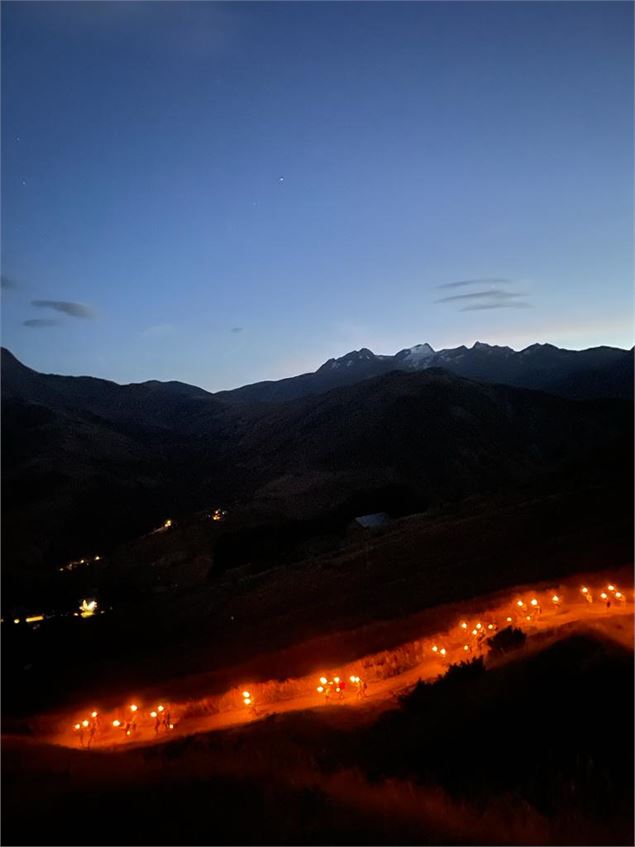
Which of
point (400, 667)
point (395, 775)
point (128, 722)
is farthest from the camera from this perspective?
point (400, 667)

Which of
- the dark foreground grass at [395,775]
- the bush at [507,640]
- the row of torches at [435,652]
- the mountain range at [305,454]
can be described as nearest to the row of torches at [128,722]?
the row of torches at [435,652]

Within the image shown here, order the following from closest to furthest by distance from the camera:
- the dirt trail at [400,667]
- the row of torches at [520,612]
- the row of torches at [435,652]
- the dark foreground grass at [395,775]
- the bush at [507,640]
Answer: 1. the dark foreground grass at [395,775]
2. the dirt trail at [400,667]
3. the row of torches at [435,652]
4. the bush at [507,640]
5. the row of torches at [520,612]

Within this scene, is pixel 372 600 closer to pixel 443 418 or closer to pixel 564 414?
pixel 443 418

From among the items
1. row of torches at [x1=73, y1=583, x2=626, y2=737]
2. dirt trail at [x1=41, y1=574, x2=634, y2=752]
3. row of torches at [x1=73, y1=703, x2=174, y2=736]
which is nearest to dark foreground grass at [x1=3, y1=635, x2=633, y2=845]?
dirt trail at [x1=41, y1=574, x2=634, y2=752]

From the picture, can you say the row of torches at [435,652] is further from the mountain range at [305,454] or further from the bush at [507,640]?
the mountain range at [305,454]

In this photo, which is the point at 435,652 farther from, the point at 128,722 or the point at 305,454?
the point at 305,454

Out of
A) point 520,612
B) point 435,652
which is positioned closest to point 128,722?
point 435,652

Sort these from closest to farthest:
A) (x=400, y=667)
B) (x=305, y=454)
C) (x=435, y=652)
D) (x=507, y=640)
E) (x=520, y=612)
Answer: (x=507, y=640)
(x=400, y=667)
(x=435, y=652)
(x=520, y=612)
(x=305, y=454)

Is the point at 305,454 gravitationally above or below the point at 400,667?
above

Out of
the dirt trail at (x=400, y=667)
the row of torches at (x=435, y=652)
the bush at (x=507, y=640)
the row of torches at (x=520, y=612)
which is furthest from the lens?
the row of torches at (x=520, y=612)

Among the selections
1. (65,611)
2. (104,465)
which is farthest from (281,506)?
(65,611)

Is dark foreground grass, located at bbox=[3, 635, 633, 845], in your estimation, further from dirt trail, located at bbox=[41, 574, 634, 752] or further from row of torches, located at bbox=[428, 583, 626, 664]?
row of torches, located at bbox=[428, 583, 626, 664]
